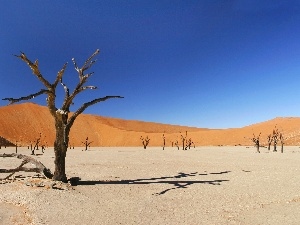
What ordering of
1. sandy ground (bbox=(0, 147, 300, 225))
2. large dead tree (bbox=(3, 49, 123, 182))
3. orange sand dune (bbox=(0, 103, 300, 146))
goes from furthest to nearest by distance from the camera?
orange sand dune (bbox=(0, 103, 300, 146)) → large dead tree (bbox=(3, 49, 123, 182)) → sandy ground (bbox=(0, 147, 300, 225))

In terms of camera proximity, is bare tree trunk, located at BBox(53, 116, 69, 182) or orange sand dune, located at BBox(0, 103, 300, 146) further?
orange sand dune, located at BBox(0, 103, 300, 146)

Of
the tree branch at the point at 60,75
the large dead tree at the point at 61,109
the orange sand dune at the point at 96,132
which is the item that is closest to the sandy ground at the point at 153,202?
the large dead tree at the point at 61,109

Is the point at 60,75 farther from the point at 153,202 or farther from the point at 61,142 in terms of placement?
the point at 153,202

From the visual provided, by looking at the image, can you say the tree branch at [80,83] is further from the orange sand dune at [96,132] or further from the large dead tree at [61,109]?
the orange sand dune at [96,132]

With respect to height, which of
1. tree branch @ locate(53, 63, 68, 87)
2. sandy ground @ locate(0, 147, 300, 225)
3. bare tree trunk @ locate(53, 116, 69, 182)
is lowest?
sandy ground @ locate(0, 147, 300, 225)

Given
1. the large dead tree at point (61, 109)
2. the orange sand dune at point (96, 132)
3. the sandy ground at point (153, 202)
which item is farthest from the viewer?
the orange sand dune at point (96, 132)

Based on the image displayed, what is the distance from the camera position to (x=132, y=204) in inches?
375

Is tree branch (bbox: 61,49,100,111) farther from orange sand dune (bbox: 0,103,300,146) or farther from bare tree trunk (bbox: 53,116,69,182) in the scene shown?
orange sand dune (bbox: 0,103,300,146)

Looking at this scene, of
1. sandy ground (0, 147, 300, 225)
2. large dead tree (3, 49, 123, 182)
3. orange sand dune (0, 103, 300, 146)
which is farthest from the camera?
orange sand dune (0, 103, 300, 146)

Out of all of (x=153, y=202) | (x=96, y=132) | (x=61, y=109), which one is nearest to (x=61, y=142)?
(x=61, y=109)

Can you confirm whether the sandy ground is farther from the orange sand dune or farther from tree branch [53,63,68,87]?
the orange sand dune

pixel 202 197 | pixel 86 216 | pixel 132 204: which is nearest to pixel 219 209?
pixel 202 197

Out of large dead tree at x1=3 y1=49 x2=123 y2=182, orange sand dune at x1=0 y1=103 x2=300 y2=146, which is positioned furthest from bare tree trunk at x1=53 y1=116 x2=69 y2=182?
orange sand dune at x1=0 y1=103 x2=300 y2=146

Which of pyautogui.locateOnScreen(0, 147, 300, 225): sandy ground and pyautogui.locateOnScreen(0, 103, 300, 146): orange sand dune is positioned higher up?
pyautogui.locateOnScreen(0, 103, 300, 146): orange sand dune
